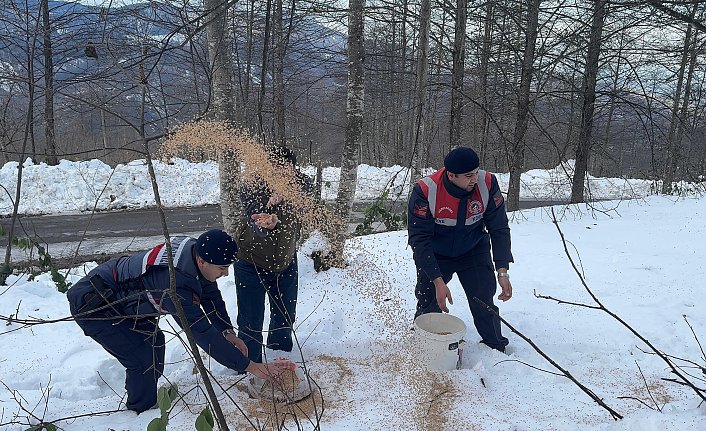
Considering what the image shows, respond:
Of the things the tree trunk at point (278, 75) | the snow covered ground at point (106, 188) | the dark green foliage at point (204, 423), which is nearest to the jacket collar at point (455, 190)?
the dark green foliage at point (204, 423)

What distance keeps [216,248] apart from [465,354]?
6.91 ft

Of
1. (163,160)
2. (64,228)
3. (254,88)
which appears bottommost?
(64,228)

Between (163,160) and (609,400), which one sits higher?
(163,160)

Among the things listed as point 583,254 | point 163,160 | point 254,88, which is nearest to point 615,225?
point 583,254

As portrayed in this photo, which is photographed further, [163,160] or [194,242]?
[163,160]

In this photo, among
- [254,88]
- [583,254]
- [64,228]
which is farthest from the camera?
[64,228]

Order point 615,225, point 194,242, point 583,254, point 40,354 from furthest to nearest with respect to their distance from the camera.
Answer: point 615,225
point 583,254
point 40,354
point 194,242

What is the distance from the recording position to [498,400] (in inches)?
121

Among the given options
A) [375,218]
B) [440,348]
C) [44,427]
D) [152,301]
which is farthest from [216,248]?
[375,218]

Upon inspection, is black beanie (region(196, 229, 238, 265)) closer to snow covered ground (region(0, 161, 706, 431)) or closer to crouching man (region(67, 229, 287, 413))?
crouching man (region(67, 229, 287, 413))

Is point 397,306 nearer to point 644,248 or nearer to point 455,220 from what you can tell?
point 455,220

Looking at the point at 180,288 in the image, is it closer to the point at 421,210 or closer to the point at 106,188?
the point at 421,210

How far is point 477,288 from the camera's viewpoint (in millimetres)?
3641

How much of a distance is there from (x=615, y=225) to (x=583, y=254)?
199 centimetres
